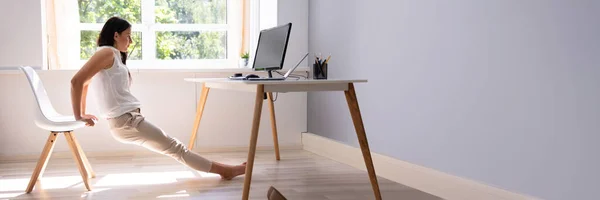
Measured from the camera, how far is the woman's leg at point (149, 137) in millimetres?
3471

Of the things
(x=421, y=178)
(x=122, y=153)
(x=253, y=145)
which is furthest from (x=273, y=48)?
(x=122, y=153)

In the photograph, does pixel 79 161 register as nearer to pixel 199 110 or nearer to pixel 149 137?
pixel 149 137

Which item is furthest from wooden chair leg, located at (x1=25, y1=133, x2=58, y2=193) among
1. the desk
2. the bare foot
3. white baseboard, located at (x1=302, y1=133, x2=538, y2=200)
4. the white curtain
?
white baseboard, located at (x1=302, y1=133, x2=538, y2=200)

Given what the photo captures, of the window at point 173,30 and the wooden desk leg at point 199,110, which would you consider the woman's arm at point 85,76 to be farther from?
the window at point 173,30

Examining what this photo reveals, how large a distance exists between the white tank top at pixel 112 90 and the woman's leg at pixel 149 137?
5cm

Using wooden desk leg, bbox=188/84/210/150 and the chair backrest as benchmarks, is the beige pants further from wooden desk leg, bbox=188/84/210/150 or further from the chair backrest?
wooden desk leg, bbox=188/84/210/150

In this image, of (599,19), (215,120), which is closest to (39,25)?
(215,120)

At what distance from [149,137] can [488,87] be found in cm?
183

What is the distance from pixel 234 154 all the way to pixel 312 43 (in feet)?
3.52

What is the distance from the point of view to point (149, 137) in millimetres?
3500

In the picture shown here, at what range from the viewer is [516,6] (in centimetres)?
266

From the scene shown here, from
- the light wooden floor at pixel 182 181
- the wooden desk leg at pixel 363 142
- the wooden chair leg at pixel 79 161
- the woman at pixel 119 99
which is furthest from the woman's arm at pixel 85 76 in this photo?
the wooden desk leg at pixel 363 142

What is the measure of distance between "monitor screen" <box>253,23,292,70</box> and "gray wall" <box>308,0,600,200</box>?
628 millimetres

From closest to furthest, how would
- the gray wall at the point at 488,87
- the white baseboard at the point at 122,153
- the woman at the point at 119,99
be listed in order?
1. the gray wall at the point at 488,87
2. the woman at the point at 119,99
3. the white baseboard at the point at 122,153
